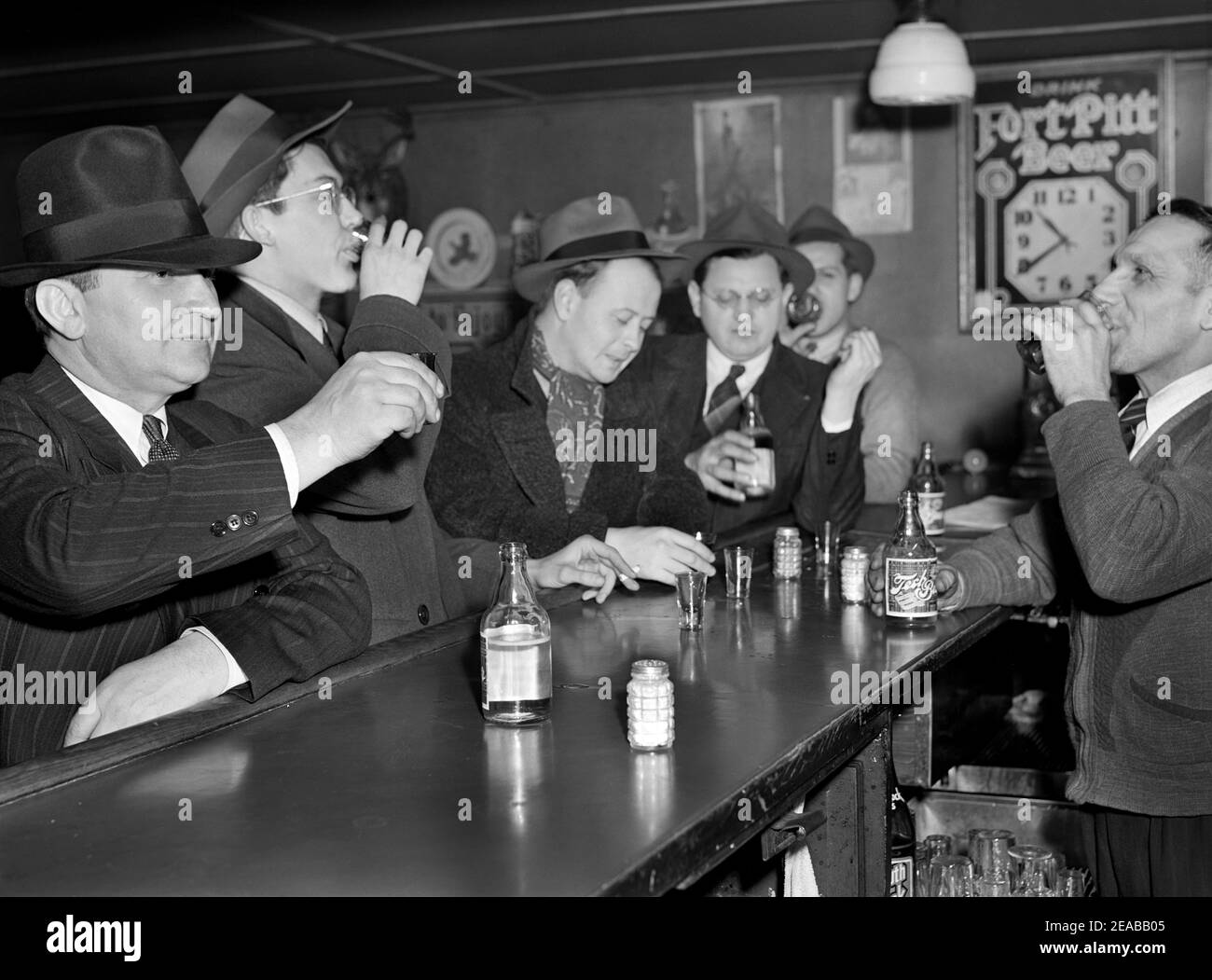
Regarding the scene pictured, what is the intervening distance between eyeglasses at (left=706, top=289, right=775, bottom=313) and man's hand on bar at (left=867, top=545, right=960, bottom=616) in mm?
1478

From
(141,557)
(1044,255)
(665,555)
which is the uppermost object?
(1044,255)

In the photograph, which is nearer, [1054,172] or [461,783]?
[461,783]

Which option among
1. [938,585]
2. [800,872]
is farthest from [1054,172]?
[800,872]

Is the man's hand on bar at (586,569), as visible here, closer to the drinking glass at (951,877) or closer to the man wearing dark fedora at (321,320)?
the man wearing dark fedora at (321,320)

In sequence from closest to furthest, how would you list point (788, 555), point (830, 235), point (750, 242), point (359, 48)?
1. point (788, 555)
2. point (750, 242)
3. point (359, 48)
4. point (830, 235)

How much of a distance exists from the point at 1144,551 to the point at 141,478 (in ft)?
4.48

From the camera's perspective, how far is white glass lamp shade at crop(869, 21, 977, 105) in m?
4.17

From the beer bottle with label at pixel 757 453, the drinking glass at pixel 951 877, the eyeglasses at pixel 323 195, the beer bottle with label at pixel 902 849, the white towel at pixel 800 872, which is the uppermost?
the eyeglasses at pixel 323 195

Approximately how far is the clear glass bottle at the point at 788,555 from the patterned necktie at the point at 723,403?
107cm

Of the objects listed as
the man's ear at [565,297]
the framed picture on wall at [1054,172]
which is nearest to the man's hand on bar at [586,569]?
the man's ear at [565,297]

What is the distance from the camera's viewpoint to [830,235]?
16.3 ft

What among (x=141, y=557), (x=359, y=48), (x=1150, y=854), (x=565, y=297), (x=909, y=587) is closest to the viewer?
(x=141, y=557)

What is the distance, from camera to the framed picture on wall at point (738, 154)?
19.9 feet

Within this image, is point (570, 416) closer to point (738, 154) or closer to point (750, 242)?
point (750, 242)
